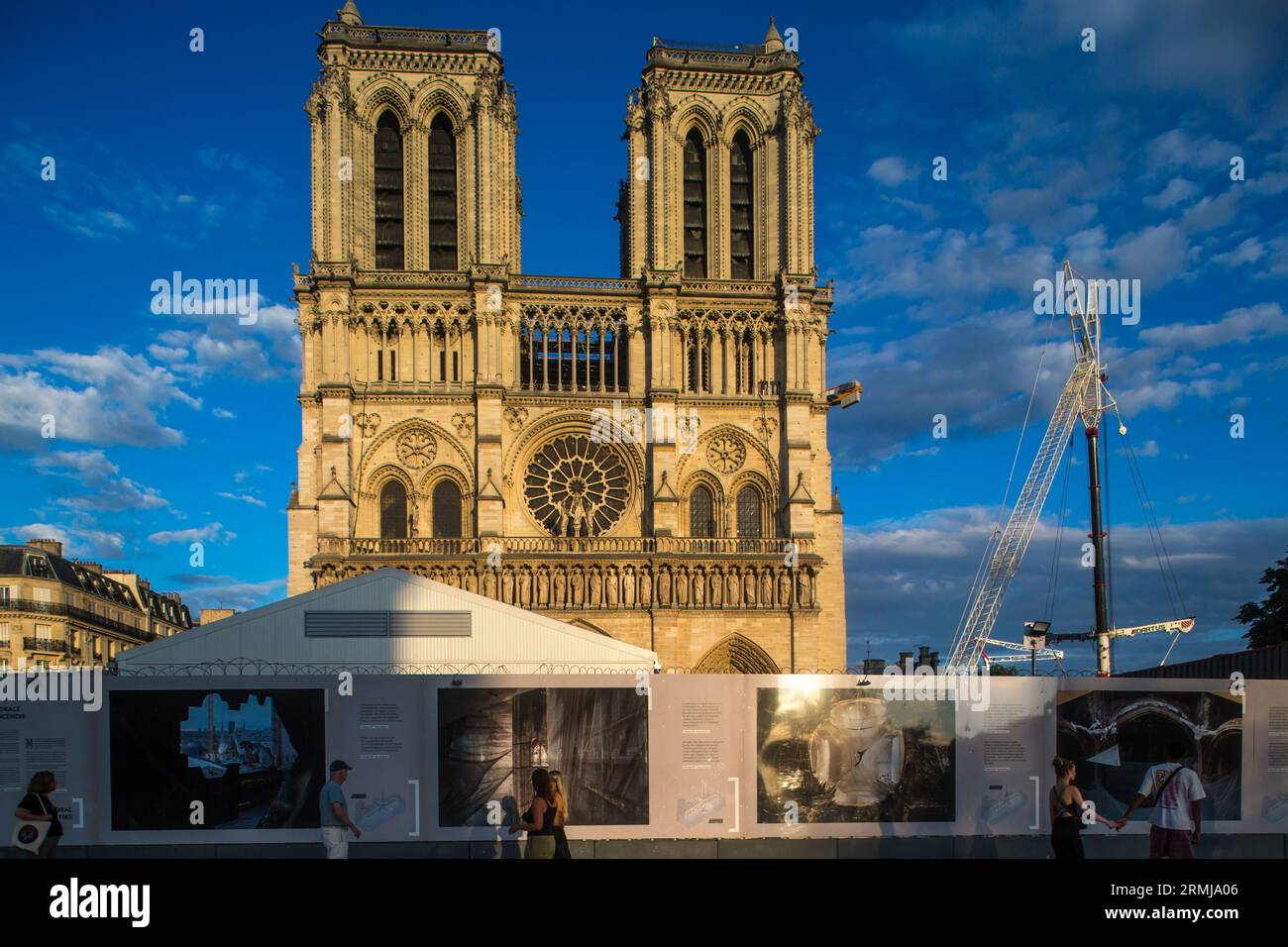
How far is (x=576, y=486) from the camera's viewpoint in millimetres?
47312

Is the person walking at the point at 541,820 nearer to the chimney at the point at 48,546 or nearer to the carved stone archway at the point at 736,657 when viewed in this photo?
the carved stone archway at the point at 736,657

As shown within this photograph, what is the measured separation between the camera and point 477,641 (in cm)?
2462

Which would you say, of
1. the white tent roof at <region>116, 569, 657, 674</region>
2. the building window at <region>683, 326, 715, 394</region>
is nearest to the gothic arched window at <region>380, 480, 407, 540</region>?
the building window at <region>683, 326, 715, 394</region>

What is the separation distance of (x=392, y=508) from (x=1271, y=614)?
110 feet

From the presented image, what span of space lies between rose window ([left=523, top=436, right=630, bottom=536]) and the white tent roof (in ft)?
72.0

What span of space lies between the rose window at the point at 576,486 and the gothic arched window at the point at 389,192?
10933mm

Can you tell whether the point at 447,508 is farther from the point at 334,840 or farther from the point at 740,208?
the point at 334,840

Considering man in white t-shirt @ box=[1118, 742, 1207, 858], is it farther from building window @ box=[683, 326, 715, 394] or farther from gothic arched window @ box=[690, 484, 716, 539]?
building window @ box=[683, 326, 715, 394]

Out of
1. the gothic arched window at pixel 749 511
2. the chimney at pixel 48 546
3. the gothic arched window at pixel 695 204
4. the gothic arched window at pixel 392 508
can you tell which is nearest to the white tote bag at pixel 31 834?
the gothic arched window at pixel 392 508

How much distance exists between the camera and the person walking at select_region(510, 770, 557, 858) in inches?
422

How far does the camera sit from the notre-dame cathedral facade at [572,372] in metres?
44.7

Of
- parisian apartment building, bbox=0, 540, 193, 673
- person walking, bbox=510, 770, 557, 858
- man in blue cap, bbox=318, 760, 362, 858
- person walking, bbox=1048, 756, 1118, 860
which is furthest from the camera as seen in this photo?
parisian apartment building, bbox=0, 540, 193, 673

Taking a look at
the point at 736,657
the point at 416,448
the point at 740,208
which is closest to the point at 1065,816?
the point at 736,657
